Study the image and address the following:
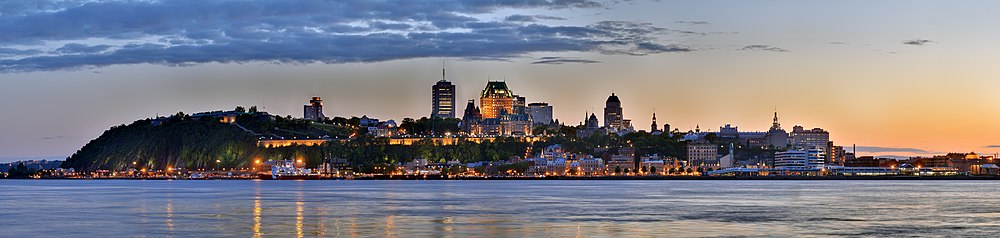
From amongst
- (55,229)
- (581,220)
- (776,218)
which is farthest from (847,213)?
(55,229)

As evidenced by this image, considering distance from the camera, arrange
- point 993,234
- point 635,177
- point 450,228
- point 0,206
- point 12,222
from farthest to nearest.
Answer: point 635,177 < point 0,206 < point 12,222 < point 450,228 < point 993,234

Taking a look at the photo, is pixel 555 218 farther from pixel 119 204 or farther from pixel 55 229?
pixel 119 204

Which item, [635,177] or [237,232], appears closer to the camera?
[237,232]

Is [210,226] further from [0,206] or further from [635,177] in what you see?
[635,177]

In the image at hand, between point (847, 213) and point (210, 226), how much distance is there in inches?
1151

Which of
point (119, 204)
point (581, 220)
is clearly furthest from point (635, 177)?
point (581, 220)

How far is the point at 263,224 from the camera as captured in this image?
4906cm

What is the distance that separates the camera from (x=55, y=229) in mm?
47000

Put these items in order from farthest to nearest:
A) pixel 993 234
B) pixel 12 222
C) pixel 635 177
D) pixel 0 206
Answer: pixel 635 177 → pixel 0 206 → pixel 12 222 → pixel 993 234

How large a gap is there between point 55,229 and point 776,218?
29518mm

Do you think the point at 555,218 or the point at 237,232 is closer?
the point at 237,232

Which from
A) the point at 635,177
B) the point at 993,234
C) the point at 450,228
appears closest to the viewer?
the point at 993,234

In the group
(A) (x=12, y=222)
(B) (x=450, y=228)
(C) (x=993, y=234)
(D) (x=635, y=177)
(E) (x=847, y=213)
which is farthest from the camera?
(D) (x=635, y=177)

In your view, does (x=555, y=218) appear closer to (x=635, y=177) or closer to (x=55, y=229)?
(x=55, y=229)
